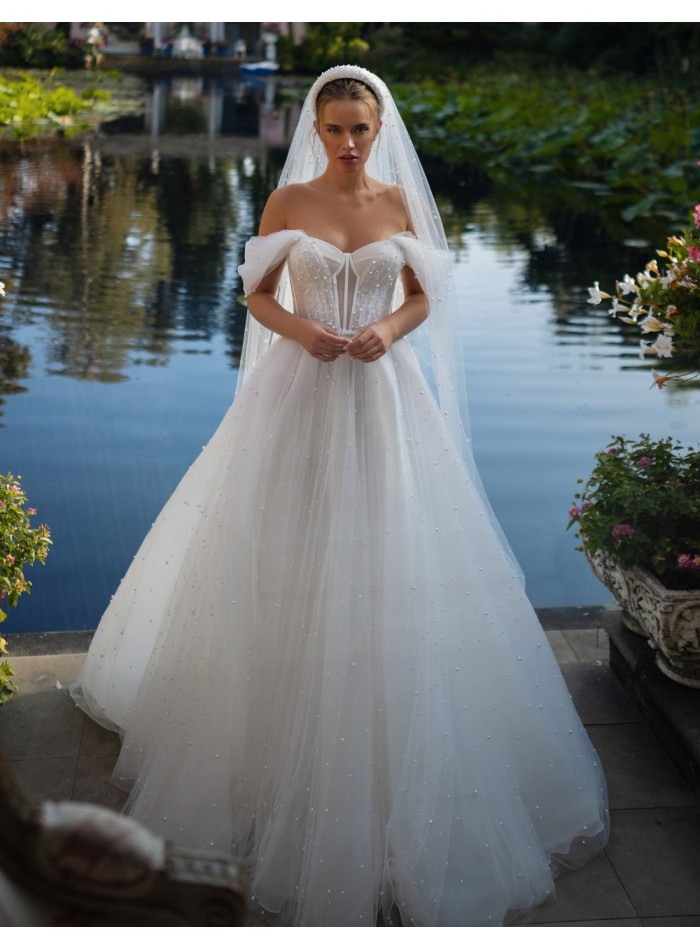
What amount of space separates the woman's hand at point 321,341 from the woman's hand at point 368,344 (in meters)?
0.02

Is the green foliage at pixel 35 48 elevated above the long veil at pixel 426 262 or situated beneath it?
elevated above

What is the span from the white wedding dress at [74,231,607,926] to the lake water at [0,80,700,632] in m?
1.48

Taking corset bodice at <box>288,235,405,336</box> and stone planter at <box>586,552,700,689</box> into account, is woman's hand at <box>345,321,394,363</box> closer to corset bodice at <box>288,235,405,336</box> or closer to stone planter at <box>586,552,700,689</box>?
corset bodice at <box>288,235,405,336</box>

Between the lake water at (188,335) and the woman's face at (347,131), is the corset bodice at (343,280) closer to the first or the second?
the woman's face at (347,131)

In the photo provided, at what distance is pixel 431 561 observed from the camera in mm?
2600

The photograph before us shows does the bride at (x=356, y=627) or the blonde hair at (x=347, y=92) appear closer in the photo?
the bride at (x=356, y=627)

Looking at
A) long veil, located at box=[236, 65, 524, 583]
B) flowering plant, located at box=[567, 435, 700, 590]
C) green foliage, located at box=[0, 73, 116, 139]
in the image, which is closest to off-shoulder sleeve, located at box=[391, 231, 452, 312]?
long veil, located at box=[236, 65, 524, 583]

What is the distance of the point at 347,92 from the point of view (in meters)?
2.59

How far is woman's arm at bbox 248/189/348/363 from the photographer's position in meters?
2.60

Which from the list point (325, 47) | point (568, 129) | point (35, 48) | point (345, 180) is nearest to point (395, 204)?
point (345, 180)

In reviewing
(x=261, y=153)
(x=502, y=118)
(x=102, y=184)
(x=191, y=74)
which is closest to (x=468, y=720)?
(x=191, y=74)

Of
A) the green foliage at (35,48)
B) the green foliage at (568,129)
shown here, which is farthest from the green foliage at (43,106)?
the green foliage at (568,129)

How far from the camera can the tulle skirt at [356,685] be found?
237 cm

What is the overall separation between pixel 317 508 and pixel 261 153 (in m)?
11.4
